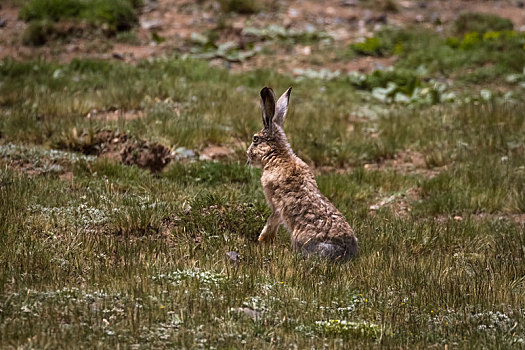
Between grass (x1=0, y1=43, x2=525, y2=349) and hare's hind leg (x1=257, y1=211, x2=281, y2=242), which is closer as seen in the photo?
grass (x1=0, y1=43, x2=525, y2=349)

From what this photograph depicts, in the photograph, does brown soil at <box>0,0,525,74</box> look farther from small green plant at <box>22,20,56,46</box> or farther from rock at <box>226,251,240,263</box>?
rock at <box>226,251,240,263</box>

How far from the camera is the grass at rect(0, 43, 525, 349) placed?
219 inches

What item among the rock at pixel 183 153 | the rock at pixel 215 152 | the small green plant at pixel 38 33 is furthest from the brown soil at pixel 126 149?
the small green plant at pixel 38 33

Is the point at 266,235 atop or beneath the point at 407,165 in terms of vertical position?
atop

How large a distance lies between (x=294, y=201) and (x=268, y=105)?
1169mm

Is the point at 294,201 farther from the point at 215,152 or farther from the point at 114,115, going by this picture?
the point at 114,115

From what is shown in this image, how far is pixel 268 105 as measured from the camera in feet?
25.3

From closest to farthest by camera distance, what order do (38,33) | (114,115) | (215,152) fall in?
(215,152) → (114,115) → (38,33)

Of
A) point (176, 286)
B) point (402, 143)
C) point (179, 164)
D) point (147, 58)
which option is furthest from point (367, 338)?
point (147, 58)

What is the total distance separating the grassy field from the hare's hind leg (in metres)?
0.16

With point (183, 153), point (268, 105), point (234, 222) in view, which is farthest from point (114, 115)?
point (268, 105)

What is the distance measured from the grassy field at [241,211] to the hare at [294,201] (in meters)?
0.22

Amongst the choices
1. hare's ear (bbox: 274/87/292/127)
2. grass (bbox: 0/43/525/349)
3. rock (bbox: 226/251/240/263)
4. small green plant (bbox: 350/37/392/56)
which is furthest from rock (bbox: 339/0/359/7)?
rock (bbox: 226/251/240/263)

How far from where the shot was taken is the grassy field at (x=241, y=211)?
18.4 feet
